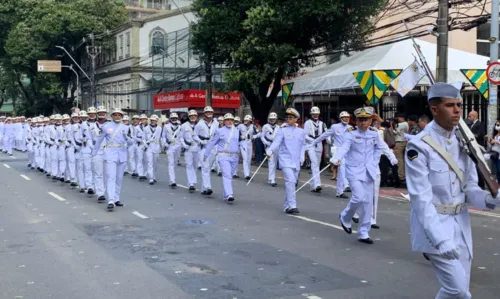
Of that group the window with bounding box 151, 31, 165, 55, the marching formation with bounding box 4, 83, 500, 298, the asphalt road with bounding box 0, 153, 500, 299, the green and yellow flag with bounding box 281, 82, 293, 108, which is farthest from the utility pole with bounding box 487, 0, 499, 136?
the window with bounding box 151, 31, 165, 55

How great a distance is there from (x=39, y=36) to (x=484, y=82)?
44.4 metres

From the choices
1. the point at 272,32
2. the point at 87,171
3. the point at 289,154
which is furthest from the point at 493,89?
the point at 272,32

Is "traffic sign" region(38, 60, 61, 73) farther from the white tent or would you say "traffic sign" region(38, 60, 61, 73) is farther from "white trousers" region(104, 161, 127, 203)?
"white trousers" region(104, 161, 127, 203)

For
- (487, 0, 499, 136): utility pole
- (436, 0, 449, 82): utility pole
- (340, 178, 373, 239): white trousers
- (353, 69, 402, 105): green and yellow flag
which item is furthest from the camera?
(353, 69, 402, 105): green and yellow flag

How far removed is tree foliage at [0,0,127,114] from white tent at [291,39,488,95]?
35.9 metres

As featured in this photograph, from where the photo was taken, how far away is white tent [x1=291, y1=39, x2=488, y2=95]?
19.6m

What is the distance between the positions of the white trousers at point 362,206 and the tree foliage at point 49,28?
4743 cm

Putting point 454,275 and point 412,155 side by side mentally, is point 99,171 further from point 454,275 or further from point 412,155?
point 454,275

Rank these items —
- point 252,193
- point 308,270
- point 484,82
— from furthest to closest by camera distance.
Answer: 1. point 484,82
2. point 252,193
3. point 308,270

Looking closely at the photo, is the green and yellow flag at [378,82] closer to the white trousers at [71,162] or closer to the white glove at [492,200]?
the white trousers at [71,162]

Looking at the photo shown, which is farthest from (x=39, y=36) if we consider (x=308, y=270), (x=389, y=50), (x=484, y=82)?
(x=308, y=270)

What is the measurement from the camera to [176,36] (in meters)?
48.5

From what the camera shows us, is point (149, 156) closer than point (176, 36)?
Yes

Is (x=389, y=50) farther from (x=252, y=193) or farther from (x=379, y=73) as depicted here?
(x=252, y=193)
